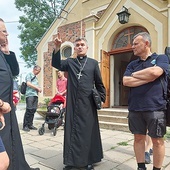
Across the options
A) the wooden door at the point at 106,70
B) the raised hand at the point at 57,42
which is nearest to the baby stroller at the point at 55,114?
the wooden door at the point at 106,70

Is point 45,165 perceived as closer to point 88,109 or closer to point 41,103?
point 88,109

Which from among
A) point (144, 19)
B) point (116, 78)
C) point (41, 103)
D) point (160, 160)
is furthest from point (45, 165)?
point (41, 103)

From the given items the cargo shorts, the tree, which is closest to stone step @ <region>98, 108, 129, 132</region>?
the cargo shorts

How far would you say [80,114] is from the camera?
2.79 m

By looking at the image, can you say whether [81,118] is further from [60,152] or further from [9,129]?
[60,152]

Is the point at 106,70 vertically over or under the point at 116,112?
over

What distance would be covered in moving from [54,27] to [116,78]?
468cm

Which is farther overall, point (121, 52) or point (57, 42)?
point (121, 52)

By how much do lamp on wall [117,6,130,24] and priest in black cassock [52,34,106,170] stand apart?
4.95 meters

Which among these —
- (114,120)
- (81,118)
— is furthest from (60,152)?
(114,120)

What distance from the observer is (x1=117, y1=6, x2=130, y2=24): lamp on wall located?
7.27 m

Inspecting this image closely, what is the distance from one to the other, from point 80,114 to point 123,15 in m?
5.57

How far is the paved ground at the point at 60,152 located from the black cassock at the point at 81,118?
0.33 metres

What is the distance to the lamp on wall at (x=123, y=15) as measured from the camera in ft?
23.9
